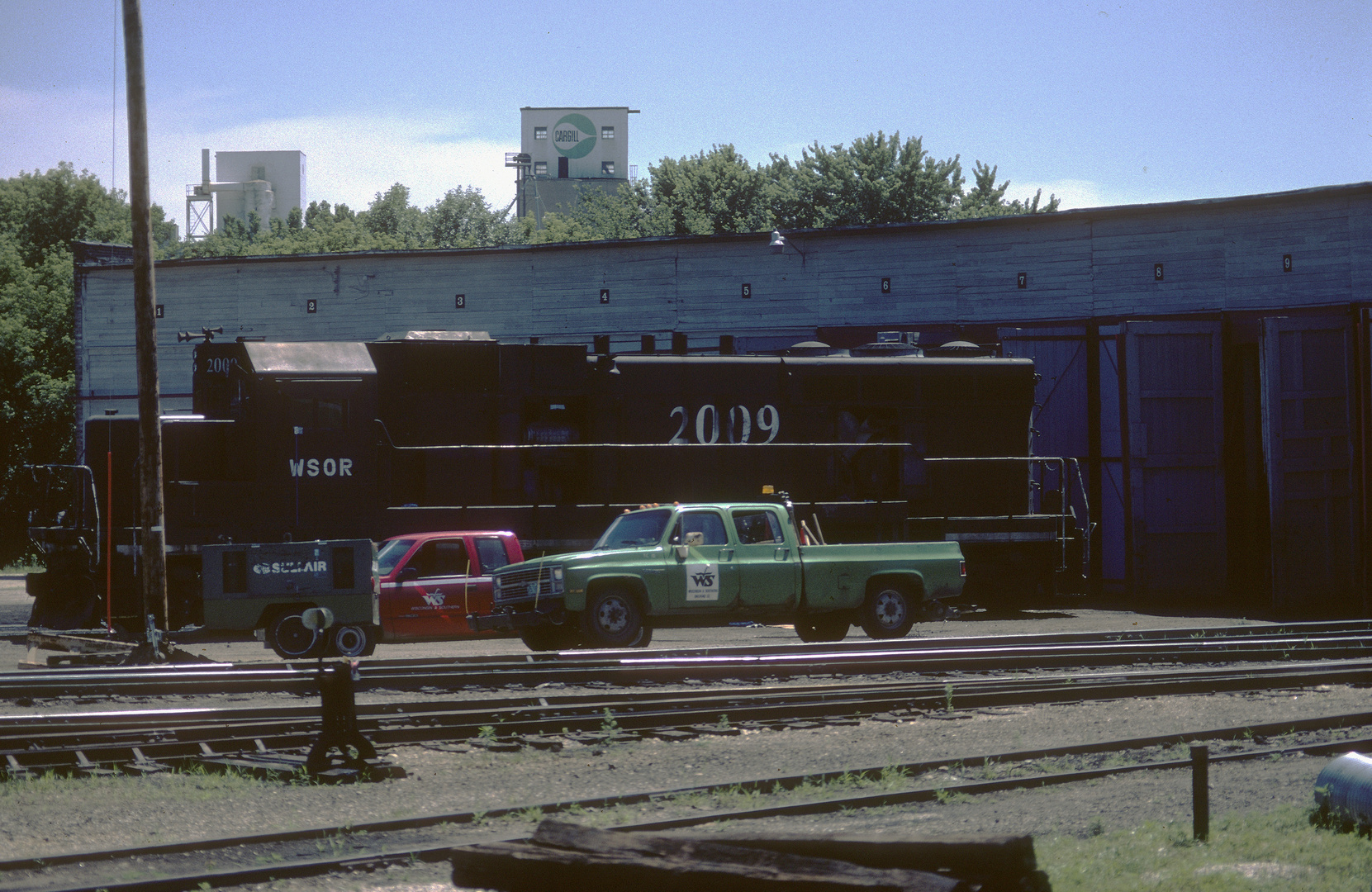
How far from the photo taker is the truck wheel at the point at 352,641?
15.0 meters

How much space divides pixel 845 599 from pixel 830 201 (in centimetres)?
4931

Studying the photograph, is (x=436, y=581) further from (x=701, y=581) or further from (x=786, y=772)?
(x=786, y=772)

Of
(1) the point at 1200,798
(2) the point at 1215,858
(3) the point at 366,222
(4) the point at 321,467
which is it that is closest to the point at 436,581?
(4) the point at 321,467

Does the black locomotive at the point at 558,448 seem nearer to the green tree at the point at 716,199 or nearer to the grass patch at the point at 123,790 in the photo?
the grass patch at the point at 123,790

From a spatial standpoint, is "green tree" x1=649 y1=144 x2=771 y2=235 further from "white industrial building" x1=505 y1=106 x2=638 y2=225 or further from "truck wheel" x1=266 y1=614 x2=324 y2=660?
"truck wheel" x1=266 y1=614 x2=324 y2=660

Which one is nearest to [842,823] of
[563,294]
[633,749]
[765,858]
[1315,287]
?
[633,749]

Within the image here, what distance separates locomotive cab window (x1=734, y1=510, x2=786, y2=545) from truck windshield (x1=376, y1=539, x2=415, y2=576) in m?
4.17

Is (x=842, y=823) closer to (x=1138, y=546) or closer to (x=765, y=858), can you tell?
(x=765, y=858)

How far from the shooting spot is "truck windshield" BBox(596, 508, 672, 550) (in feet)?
48.8

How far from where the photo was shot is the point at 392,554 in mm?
16078

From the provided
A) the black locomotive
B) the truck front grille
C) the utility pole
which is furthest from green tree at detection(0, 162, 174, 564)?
the truck front grille

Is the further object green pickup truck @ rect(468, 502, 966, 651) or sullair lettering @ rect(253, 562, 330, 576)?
sullair lettering @ rect(253, 562, 330, 576)

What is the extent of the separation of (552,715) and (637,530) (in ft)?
15.4

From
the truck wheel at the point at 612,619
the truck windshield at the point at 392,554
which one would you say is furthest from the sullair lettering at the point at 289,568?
the truck wheel at the point at 612,619
